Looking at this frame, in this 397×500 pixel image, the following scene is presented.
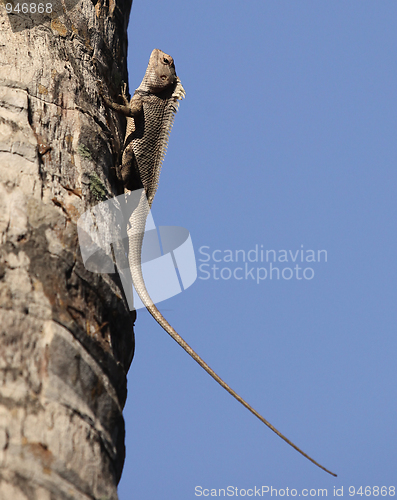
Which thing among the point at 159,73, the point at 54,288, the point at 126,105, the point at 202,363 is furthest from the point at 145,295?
the point at 159,73

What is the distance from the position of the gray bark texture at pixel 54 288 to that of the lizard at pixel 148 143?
63cm

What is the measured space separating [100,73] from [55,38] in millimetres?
482

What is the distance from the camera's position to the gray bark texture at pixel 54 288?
262cm

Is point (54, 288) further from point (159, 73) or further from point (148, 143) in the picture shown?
point (159, 73)

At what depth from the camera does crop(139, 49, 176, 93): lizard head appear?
676 cm

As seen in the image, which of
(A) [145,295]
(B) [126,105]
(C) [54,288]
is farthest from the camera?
(B) [126,105]

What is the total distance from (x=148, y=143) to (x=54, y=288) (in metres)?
3.55

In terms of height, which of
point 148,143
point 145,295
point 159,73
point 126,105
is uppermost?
point 159,73

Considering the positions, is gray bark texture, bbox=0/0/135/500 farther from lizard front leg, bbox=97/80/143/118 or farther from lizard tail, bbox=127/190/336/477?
lizard tail, bbox=127/190/336/477

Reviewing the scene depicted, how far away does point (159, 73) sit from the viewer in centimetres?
691

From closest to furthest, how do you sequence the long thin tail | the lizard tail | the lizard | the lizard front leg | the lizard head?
the long thin tail, the lizard tail, the lizard front leg, the lizard, the lizard head

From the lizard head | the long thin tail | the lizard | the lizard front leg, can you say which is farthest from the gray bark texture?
the lizard head

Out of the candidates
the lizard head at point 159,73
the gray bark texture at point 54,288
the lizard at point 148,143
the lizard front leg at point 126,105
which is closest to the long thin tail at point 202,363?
the lizard at point 148,143

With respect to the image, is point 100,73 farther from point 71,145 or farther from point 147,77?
point 147,77
